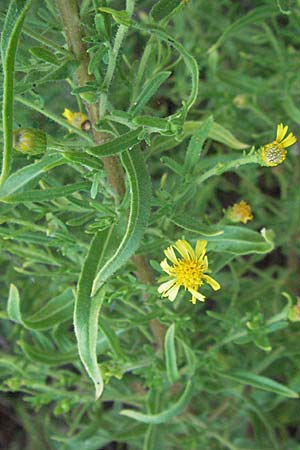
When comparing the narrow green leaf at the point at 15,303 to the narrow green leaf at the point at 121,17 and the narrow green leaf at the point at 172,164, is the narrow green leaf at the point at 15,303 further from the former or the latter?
the narrow green leaf at the point at 121,17

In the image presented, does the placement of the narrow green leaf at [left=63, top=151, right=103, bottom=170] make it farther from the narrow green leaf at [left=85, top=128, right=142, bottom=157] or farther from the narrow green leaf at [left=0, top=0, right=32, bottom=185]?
the narrow green leaf at [left=0, top=0, right=32, bottom=185]

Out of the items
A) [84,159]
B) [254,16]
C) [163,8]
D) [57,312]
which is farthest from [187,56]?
[57,312]

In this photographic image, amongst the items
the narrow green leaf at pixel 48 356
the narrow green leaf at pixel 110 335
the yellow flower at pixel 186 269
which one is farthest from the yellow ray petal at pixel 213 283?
the narrow green leaf at pixel 48 356

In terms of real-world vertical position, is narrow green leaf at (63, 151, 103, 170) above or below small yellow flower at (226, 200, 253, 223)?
above

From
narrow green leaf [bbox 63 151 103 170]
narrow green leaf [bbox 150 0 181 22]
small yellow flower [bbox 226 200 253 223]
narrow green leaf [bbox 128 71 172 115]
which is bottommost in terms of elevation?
small yellow flower [bbox 226 200 253 223]

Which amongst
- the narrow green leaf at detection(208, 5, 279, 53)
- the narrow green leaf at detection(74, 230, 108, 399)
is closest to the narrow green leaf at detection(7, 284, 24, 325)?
the narrow green leaf at detection(74, 230, 108, 399)

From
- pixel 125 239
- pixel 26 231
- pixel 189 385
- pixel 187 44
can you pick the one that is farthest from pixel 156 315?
pixel 187 44
